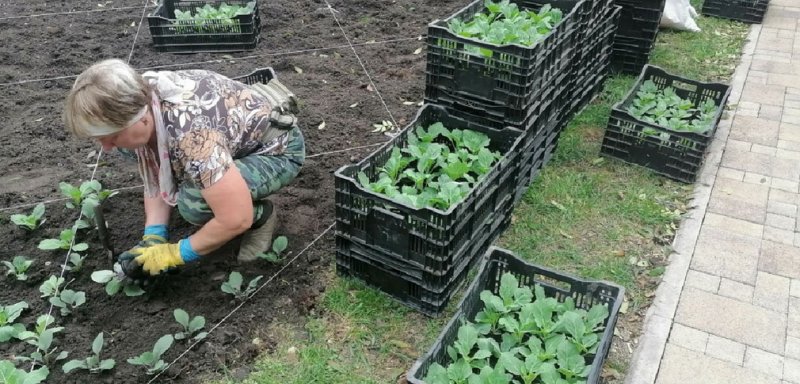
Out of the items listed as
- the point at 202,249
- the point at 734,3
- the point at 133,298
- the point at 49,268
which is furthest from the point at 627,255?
the point at 734,3

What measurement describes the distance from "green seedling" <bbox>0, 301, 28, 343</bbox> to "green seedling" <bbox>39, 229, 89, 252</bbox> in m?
0.31

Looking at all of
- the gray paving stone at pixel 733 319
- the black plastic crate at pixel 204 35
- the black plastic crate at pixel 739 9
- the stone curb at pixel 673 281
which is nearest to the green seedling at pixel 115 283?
the stone curb at pixel 673 281

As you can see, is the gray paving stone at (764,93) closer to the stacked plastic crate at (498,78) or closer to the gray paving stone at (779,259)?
the gray paving stone at (779,259)

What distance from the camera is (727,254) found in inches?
127

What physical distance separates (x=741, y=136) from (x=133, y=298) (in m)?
3.85

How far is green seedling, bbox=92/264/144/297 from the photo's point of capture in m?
2.81

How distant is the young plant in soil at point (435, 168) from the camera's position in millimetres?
2682

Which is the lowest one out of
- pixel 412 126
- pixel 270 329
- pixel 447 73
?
pixel 270 329

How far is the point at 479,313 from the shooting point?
254cm

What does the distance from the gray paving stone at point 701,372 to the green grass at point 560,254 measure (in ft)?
0.58

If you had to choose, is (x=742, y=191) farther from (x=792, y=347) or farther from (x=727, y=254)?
(x=792, y=347)

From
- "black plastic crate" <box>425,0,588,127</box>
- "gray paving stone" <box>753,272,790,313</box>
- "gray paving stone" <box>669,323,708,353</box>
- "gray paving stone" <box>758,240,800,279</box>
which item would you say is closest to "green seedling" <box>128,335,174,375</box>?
"black plastic crate" <box>425,0,588,127</box>

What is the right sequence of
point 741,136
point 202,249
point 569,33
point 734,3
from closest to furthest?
point 202,249
point 569,33
point 741,136
point 734,3

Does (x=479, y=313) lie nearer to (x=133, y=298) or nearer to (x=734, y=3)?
(x=133, y=298)
